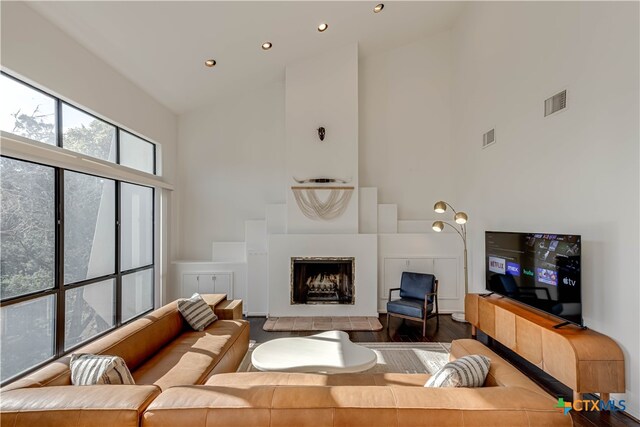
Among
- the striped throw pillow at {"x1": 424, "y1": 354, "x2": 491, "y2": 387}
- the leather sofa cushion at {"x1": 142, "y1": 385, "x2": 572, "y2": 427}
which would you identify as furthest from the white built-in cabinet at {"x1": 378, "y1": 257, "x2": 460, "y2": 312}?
the leather sofa cushion at {"x1": 142, "y1": 385, "x2": 572, "y2": 427}

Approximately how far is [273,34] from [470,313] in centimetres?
445

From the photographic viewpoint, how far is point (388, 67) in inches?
232

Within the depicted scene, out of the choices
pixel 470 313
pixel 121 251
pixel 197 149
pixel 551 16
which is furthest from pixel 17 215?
pixel 551 16

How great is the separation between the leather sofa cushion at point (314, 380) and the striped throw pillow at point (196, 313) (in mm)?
1191

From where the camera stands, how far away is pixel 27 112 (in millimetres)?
2818

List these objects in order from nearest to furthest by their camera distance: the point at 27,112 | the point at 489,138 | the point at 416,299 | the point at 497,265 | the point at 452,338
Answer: the point at 27,112
the point at 497,265
the point at 452,338
the point at 489,138
the point at 416,299

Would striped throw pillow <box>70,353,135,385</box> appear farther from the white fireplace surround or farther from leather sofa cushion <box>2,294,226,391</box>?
the white fireplace surround

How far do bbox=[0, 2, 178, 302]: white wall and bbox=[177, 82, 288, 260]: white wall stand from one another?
31.3 inches

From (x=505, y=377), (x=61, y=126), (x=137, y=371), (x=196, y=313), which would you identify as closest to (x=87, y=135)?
(x=61, y=126)

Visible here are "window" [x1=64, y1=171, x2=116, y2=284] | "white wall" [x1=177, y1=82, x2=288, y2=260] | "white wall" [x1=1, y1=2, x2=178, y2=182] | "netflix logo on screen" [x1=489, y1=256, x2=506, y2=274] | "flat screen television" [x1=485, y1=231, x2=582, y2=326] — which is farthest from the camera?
"white wall" [x1=177, y1=82, x2=288, y2=260]

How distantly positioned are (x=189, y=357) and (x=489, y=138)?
4.49 m

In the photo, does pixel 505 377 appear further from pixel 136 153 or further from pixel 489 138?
pixel 136 153

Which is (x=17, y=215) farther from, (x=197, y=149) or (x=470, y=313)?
(x=470, y=313)

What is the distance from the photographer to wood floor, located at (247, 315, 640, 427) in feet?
7.92
